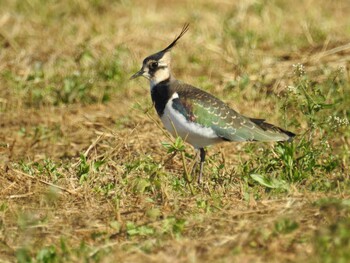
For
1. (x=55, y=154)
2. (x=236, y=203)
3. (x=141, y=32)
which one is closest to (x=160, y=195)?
(x=236, y=203)

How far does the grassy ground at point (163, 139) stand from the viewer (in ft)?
18.3

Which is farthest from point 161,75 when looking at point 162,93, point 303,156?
point 303,156

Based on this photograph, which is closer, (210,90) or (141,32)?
(210,90)

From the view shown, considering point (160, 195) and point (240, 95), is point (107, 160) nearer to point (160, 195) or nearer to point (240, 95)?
point (160, 195)

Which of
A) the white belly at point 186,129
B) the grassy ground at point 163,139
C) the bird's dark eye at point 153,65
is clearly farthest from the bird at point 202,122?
the bird's dark eye at point 153,65

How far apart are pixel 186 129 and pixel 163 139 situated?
1230 mm

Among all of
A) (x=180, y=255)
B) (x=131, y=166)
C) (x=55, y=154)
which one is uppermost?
(x=180, y=255)

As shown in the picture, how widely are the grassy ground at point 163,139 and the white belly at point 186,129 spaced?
0.16 metres

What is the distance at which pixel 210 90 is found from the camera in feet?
31.7

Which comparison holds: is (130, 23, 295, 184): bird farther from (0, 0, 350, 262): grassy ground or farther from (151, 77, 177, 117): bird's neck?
(0, 0, 350, 262): grassy ground

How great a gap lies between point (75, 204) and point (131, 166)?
0.76m

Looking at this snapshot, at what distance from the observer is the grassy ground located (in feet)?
18.3

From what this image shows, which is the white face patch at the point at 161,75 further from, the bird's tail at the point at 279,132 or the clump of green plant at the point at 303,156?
the clump of green plant at the point at 303,156

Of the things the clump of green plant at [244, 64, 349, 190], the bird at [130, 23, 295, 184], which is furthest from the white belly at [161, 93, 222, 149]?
the clump of green plant at [244, 64, 349, 190]
